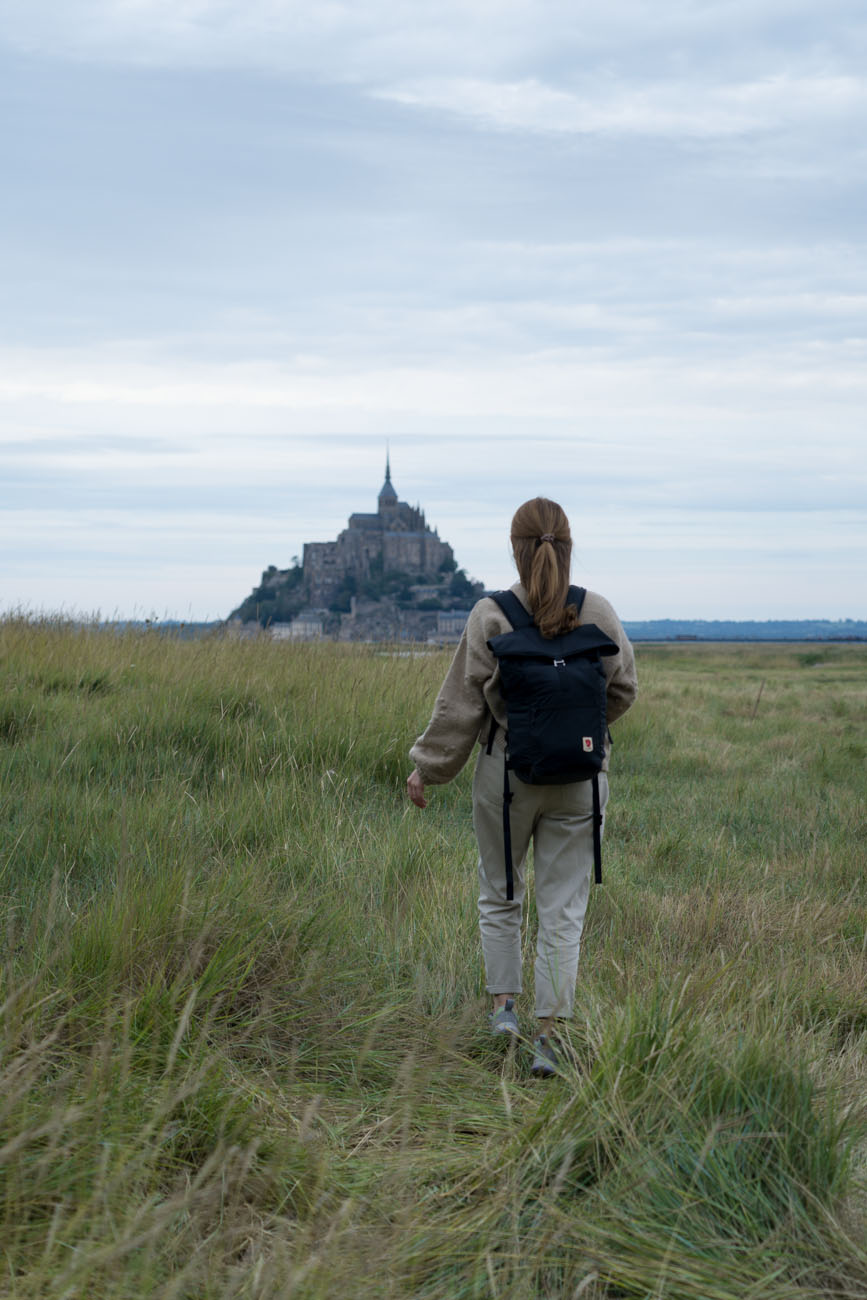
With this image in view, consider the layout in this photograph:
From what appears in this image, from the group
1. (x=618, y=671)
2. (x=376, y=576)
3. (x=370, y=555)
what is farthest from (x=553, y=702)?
(x=370, y=555)

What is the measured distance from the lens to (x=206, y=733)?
7238mm

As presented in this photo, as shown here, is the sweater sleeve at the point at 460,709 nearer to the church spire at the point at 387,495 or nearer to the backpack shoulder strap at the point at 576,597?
the backpack shoulder strap at the point at 576,597

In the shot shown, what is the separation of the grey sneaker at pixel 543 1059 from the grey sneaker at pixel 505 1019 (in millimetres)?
139

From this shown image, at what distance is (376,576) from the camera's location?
143 metres

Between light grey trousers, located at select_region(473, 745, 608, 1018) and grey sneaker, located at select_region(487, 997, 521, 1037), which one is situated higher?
light grey trousers, located at select_region(473, 745, 608, 1018)

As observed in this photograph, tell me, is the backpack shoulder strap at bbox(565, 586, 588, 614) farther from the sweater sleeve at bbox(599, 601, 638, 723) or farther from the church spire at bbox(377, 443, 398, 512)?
the church spire at bbox(377, 443, 398, 512)

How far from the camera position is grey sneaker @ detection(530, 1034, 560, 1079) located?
128 inches

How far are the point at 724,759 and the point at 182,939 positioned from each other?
791cm

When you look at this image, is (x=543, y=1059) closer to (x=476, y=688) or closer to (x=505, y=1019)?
(x=505, y=1019)

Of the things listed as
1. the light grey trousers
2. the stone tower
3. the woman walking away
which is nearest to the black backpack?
the woman walking away

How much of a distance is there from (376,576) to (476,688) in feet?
459

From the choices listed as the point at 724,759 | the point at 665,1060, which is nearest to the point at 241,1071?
the point at 665,1060

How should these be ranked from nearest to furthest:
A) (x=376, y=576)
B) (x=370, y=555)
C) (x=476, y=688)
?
(x=476, y=688) < (x=376, y=576) < (x=370, y=555)

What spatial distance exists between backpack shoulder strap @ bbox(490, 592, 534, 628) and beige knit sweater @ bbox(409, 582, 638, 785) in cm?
2
